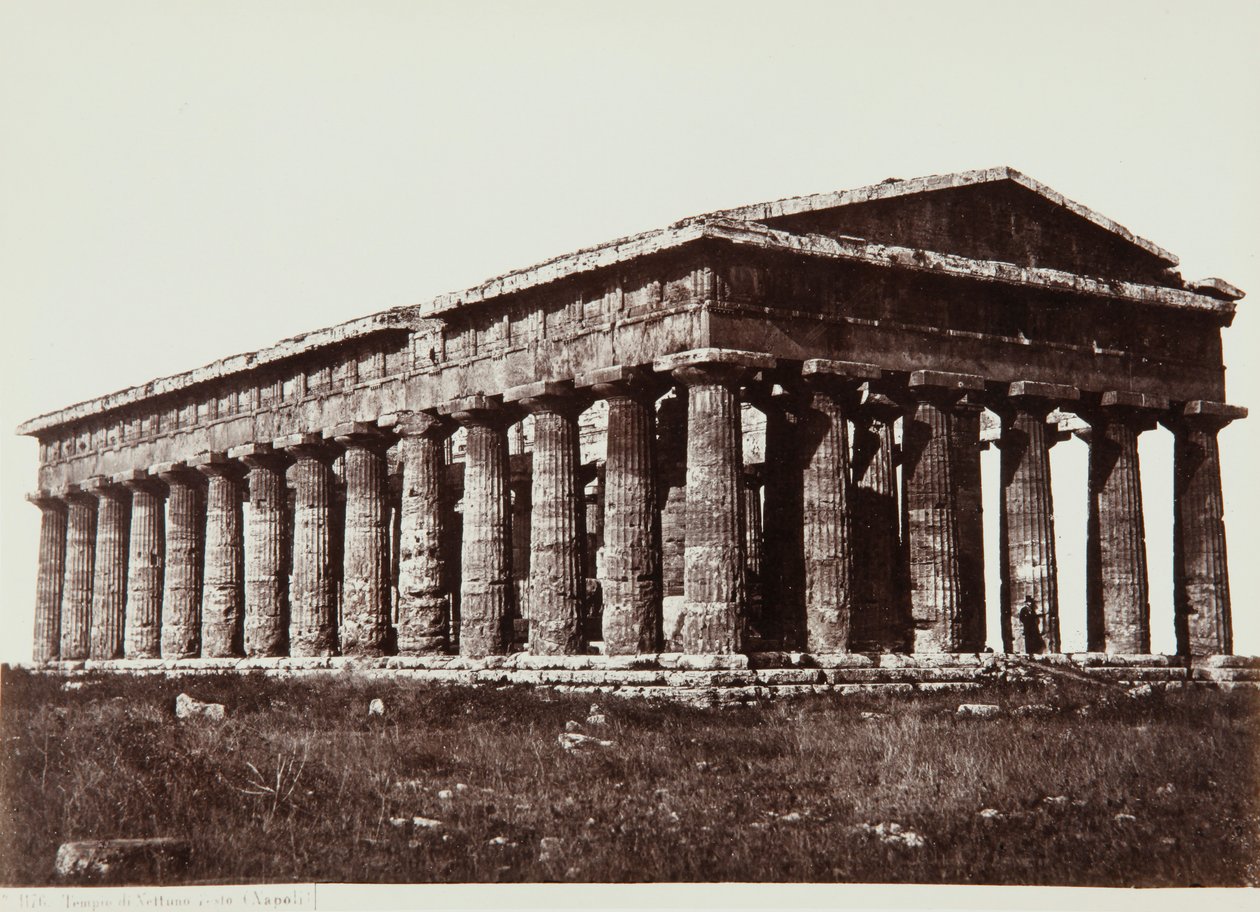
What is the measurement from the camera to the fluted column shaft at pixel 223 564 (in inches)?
1324

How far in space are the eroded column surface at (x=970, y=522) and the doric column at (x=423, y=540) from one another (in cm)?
887

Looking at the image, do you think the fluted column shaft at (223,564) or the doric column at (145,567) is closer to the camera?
the fluted column shaft at (223,564)

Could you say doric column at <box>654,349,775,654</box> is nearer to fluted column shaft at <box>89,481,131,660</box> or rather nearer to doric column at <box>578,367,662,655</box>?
doric column at <box>578,367,662,655</box>

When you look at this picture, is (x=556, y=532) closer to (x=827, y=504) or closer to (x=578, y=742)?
(x=827, y=504)

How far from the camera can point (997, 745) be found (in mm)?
17922

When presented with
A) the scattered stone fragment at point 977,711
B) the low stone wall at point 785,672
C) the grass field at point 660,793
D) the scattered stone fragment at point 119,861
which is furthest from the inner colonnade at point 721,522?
the scattered stone fragment at point 119,861

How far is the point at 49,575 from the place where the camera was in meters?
39.3

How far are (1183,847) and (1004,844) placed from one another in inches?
58.9

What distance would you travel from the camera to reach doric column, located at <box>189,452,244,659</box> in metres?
33.6

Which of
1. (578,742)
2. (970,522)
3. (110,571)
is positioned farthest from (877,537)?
(110,571)

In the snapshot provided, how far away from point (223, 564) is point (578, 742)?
1694 cm

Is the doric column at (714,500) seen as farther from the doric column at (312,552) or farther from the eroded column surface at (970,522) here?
the doric column at (312,552)

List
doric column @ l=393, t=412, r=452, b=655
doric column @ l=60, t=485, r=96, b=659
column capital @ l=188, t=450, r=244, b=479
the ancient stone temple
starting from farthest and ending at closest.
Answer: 1. doric column @ l=60, t=485, r=96, b=659
2. column capital @ l=188, t=450, r=244, b=479
3. doric column @ l=393, t=412, r=452, b=655
4. the ancient stone temple

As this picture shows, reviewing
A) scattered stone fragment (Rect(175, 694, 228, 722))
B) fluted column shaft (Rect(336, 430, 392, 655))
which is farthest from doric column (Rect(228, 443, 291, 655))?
scattered stone fragment (Rect(175, 694, 228, 722))
